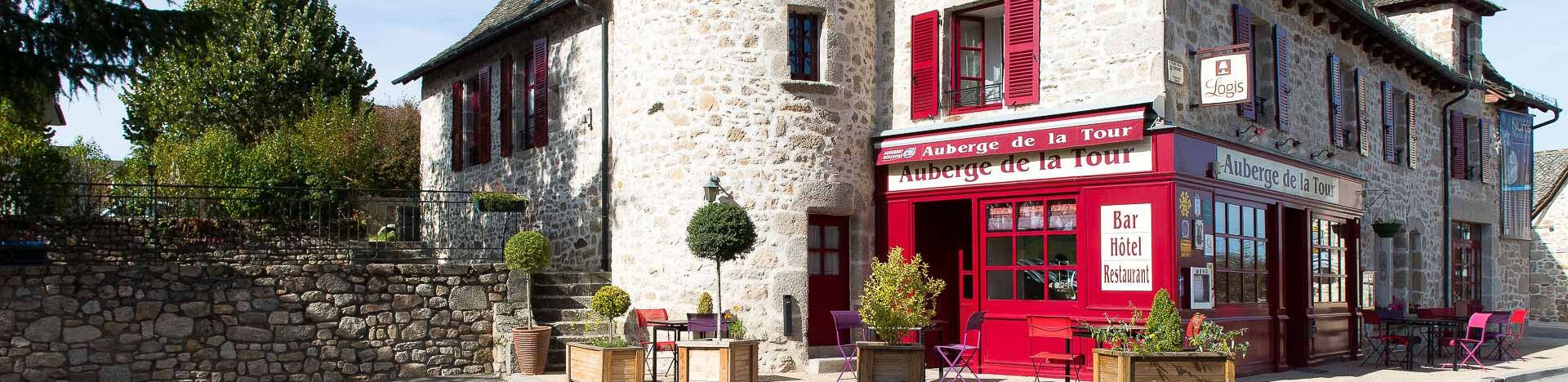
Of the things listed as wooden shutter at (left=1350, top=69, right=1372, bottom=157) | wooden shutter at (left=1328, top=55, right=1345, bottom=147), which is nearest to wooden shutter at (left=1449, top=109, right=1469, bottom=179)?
wooden shutter at (left=1350, top=69, right=1372, bottom=157)

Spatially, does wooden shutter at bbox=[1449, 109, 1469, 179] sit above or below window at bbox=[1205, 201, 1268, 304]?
above

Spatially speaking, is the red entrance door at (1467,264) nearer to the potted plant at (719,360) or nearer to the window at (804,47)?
the window at (804,47)

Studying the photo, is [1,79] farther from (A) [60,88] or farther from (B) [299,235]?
(B) [299,235]

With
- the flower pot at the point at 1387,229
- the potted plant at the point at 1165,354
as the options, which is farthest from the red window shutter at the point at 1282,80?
the potted plant at the point at 1165,354

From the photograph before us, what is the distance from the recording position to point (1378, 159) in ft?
57.3

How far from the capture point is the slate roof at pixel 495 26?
53.2ft

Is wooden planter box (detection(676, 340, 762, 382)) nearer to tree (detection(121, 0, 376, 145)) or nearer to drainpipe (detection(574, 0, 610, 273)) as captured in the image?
drainpipe (detection(574, 0, 610, 273))

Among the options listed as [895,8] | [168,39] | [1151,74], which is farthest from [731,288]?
[168,39]

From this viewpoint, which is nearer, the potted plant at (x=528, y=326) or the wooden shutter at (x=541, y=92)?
the potted plant at (x=528, y=326)

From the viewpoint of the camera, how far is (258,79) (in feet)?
84.8

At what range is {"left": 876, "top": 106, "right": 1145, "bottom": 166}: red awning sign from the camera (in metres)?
11.7

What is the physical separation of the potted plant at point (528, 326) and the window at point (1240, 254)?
259 inches

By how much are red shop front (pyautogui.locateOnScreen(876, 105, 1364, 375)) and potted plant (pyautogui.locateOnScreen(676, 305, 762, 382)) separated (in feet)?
10.1

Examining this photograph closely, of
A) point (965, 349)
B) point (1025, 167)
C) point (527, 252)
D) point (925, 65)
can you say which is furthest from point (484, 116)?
point (965, 349)
